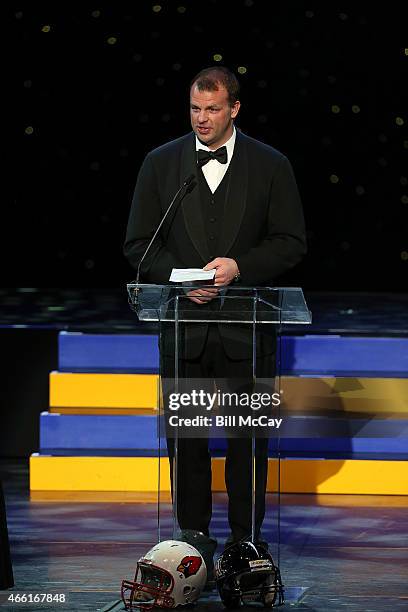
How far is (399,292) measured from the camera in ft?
31.7

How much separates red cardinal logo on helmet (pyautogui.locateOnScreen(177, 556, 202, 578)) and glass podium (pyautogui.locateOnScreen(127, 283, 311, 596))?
15 centimetres

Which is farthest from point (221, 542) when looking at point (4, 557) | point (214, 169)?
point (214, 169)

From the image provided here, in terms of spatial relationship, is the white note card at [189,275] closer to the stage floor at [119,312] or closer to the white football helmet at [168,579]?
the white football helmet at [168,579]

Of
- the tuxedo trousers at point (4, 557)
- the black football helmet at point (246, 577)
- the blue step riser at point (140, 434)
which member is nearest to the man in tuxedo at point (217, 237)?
the black football helmet at point (246, 577)

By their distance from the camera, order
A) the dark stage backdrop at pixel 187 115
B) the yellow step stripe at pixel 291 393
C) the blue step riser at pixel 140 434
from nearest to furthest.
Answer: the blue step riser at pixel 140 434 < the yellow step stripe at pixel 291 393 < the dark stage backdrop at pixel 187 115

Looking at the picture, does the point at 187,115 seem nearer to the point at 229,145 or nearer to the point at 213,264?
the point at 229,145

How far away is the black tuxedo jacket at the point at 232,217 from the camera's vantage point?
408 cm

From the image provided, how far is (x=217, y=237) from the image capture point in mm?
4109

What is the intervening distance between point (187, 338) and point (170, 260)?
0.30m

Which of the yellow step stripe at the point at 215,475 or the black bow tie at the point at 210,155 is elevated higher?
the black bow tie at the point at 210,155

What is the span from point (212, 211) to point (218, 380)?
525 millimetres

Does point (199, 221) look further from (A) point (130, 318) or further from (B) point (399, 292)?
(B) point (399, 292)
